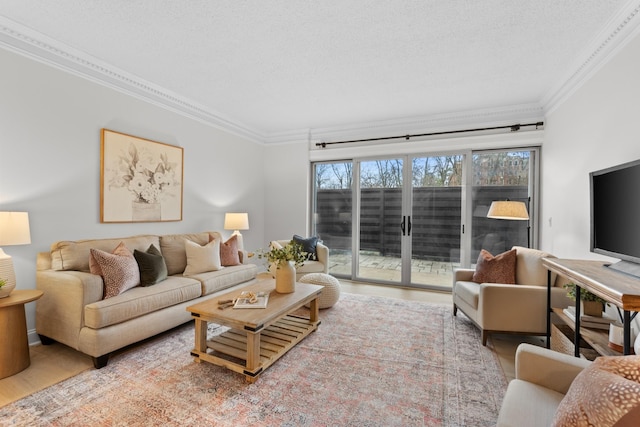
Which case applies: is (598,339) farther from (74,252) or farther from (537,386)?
(74,252)

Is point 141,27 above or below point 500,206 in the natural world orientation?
above

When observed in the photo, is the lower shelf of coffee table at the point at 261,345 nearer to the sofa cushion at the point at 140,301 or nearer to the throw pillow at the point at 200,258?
the sofa cushion at the point at 140,301

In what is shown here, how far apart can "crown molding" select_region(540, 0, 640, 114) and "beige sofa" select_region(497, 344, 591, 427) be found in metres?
2.45

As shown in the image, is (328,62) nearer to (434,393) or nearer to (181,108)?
(181,108)

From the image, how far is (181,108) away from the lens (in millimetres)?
3928

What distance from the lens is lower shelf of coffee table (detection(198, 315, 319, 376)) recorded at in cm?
213

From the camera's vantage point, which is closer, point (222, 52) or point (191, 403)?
point (191, 403)

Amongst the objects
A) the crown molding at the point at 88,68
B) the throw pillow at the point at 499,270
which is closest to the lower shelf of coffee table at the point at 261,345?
the throw pillow at the point at 499,270

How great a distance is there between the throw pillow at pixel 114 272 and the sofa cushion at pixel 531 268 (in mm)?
3738

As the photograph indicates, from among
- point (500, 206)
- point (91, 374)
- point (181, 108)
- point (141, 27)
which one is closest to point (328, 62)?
point (141, 27)

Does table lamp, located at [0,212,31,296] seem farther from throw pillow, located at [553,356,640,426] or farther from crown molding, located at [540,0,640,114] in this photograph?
crown molding, located at [540,0,640,114]

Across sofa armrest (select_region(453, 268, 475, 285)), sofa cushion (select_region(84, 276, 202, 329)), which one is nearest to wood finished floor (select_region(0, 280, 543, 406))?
sofa cushion (select_region(84, 276, 202, 329))

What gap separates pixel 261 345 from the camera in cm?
236

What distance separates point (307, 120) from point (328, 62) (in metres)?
1.91
